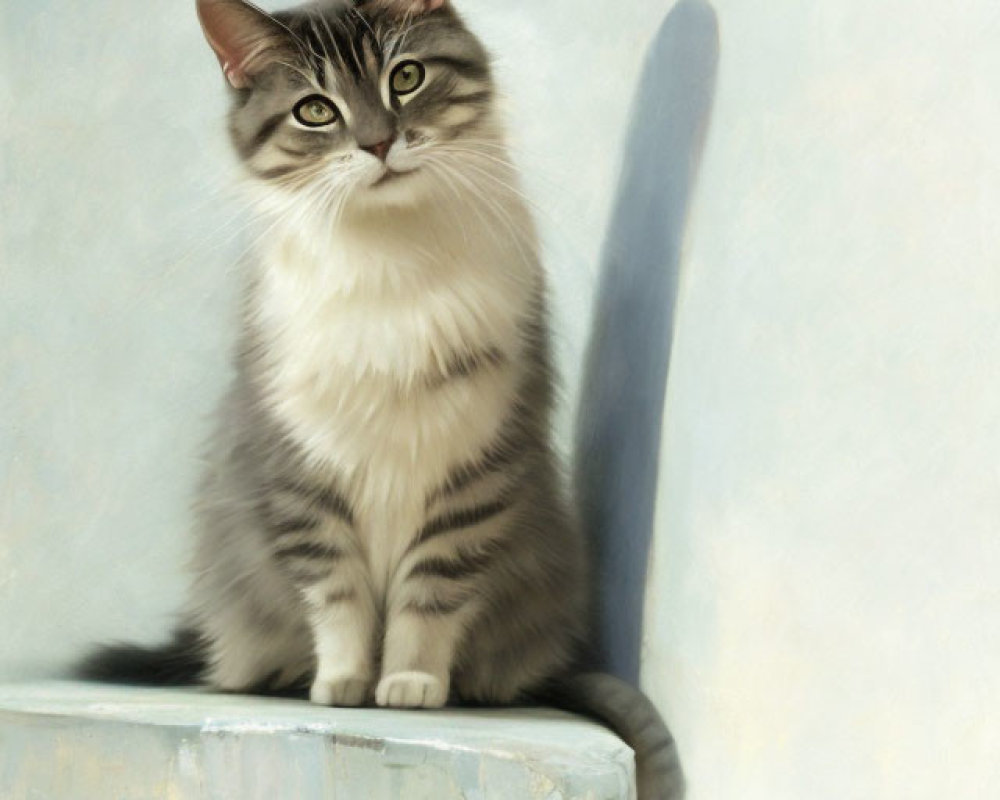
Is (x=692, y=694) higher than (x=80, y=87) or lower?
lower

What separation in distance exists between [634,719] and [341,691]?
284 mm

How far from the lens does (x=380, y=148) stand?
1062 mm

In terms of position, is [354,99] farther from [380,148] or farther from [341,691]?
[341,691]

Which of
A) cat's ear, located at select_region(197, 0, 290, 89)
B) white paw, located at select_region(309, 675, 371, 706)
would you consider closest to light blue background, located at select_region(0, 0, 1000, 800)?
cat's ear, located at select_region(197, 0, 290, 89)

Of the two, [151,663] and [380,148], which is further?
[151,663]

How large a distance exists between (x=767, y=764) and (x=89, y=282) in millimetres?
906

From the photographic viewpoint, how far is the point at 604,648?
121cm

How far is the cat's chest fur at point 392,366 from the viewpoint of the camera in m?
1.12

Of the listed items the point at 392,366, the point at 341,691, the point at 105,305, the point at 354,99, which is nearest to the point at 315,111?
the point at 354,99

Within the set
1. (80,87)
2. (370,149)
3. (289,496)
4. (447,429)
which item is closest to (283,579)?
(289,496)

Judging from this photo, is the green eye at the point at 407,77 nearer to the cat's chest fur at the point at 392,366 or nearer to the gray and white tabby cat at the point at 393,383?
the gray and white tabby cat at the point at 393,383

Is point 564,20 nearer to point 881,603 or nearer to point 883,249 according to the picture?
point 883,249

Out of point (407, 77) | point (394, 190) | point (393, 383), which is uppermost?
→ point (407, 77)

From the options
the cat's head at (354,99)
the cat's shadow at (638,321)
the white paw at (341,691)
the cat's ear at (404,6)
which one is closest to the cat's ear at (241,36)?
the cat's head at (354,99)
